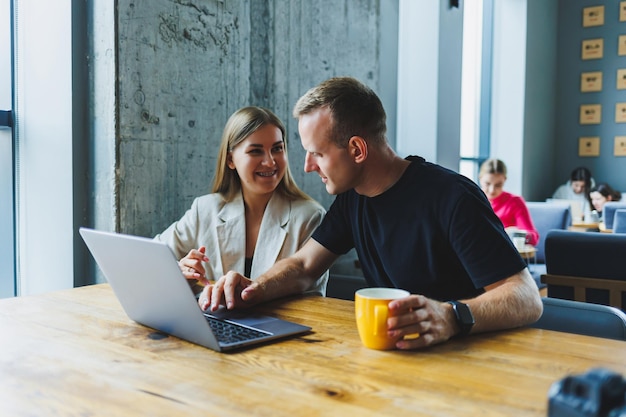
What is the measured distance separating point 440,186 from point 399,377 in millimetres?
738

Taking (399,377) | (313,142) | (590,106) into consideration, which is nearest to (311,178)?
(313,142)

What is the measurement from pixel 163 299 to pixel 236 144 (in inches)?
47.6

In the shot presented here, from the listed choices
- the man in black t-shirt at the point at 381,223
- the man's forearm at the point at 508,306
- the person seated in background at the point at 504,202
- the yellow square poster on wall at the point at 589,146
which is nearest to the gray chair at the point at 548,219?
the person seated in background at the point at 504,202

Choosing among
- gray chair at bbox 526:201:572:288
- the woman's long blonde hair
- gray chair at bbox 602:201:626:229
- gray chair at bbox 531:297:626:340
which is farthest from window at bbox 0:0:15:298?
gray chair at bbox 602:201:626:229

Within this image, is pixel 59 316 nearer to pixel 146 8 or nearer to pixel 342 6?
pixel 146 8

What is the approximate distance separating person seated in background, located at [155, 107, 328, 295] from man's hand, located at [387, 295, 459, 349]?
99 centimetres

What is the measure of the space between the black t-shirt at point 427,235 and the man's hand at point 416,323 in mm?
320

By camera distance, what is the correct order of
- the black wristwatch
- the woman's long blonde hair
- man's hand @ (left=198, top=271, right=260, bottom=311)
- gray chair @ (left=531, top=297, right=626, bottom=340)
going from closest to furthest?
the black wristwatch
gray chair @ (left=531, top=297, right=626, bottom=340)
man's hand @ (left=198, top=271, right=260, bottom=311)
the woman's long blonde hair

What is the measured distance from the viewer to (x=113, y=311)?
4.45ft

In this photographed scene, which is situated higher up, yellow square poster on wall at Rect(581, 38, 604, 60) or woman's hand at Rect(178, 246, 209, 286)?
yellow square poster on wall at Rect(581, 38, 604, 60)

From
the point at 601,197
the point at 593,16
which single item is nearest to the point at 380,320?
the point at 601,197

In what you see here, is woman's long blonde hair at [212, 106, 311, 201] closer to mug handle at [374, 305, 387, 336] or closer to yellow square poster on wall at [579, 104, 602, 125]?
mug handle at [374, 305, 387, 336]

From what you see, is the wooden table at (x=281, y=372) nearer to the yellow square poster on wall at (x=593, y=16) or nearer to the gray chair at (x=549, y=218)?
the gray chair at (x=549, y=218)

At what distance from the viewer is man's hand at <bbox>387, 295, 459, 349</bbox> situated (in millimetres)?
1024
